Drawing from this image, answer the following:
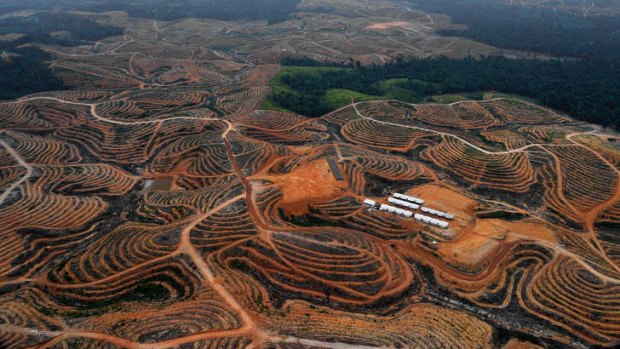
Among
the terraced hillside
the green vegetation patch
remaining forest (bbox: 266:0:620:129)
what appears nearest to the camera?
the terraced hillside

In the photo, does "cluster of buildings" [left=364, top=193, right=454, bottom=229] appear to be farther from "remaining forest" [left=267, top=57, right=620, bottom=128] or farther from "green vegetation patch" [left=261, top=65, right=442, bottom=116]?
"remaining forest" [left=267, top=57, right=620, bottom=128]

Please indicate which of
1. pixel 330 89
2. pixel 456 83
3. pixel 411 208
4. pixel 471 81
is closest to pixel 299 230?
pixel 411 208

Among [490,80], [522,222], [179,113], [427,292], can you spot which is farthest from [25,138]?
[490,80]

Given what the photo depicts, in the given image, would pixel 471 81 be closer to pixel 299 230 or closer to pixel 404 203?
pixel 404 203

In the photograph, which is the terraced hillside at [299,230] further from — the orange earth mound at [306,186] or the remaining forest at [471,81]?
the remaining forest at [471,81]

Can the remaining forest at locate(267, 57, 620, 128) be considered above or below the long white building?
above

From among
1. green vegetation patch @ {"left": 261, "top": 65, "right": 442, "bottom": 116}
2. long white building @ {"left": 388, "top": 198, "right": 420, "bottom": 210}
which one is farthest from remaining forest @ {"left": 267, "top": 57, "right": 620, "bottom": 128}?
long white building @ {"left": 388, "top": 198, "right": 420, "bottom": 210}

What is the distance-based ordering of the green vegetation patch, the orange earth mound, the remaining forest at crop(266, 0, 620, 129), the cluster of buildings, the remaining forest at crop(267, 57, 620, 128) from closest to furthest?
the cluster of buildings < the orange earth mound < the remaining forest at crop(267, 57, 620, 128) < the remaining forest at crop(266, 0, 620, 129) < the green vegetation patch
